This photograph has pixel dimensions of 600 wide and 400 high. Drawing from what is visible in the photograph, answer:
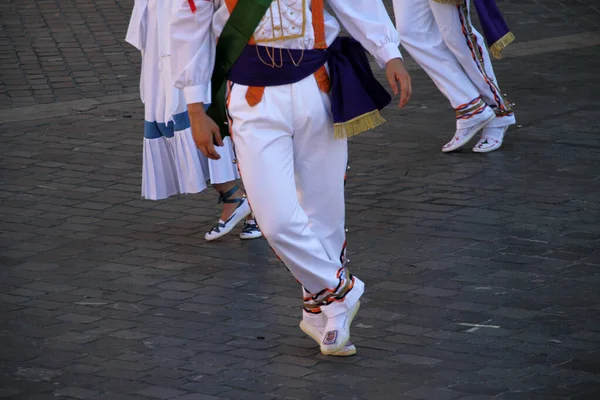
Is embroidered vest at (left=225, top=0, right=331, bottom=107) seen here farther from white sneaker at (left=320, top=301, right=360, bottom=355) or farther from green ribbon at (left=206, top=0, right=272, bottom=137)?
white sneaker at (left=320, top=301, right=360, bottom=355)

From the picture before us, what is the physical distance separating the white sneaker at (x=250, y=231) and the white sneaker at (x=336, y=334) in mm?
1729

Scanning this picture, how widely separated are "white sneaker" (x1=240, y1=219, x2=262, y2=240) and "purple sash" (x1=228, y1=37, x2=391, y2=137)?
202 centimetres

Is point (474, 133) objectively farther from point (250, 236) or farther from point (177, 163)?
point (177, 163)

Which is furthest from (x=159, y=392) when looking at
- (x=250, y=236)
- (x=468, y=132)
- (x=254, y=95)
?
(x=468, y=132)

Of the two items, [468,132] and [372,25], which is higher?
[372,25]

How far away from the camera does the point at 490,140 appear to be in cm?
808

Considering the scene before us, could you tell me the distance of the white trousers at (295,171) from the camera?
4.50 m

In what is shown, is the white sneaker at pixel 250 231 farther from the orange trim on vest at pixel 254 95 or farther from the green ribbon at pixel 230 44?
the orange trim on vest at pixel 254 95

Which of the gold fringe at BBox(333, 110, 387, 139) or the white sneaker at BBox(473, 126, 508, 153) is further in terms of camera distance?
the white sneaker at BBox(473, 126, 508, 153)

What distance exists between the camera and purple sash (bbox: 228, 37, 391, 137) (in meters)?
4.52

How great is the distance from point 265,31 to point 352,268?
1.85 m

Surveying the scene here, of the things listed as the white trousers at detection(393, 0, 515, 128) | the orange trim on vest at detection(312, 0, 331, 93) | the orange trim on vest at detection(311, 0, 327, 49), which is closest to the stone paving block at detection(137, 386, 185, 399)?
the orange trim on vest at detection(312, 0, 331, 93)

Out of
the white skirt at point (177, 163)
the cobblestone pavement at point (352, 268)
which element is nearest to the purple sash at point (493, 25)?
the cobblestone pavement at point (352, 268)

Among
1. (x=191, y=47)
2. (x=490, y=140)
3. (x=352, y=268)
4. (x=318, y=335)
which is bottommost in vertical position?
(x=490, y=140)
